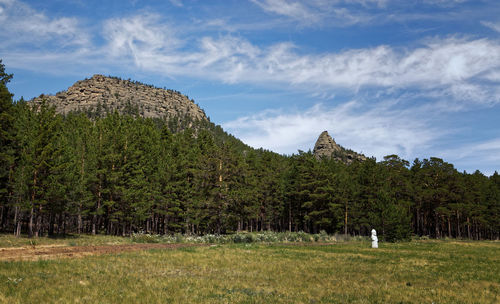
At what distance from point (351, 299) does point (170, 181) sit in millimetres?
45604

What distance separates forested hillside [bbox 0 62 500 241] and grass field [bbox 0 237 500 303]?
22.5 meters

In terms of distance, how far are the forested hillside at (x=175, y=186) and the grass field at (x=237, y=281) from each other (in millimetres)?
22486

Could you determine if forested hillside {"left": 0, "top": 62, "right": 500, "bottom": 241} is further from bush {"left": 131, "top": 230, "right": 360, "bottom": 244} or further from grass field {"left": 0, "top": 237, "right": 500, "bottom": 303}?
grass field {"left": 0, "top": 237, "right": 500, "bottom": 303}

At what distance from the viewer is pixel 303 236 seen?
3969 cm

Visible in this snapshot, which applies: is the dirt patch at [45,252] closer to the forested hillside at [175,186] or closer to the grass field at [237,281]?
the grass field at [237,281]

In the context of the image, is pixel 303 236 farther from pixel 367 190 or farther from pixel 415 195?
pixel 415 195

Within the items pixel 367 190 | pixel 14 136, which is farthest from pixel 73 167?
pixel 367 190

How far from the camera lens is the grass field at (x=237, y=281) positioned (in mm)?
10508

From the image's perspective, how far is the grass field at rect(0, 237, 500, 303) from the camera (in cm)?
1051

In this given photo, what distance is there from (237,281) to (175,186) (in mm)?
41898

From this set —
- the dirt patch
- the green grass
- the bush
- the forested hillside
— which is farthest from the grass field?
the forested hillside

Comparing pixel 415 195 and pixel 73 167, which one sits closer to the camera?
pixel 73 167

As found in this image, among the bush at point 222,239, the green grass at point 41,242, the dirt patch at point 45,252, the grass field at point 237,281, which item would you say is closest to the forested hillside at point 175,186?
the green grass at point 41,242

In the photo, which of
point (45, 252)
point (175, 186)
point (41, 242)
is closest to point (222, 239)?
point (41, 242)
